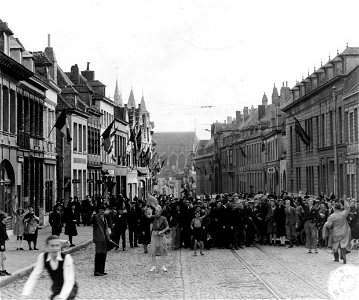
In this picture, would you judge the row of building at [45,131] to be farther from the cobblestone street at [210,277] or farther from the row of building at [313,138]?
the row of building at [313,138]

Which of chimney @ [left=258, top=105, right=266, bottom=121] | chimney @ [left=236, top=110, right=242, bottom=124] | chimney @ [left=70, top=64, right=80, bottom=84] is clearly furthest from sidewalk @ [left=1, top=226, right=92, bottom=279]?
chimney @ [left=236, top=110, right=242, bottom=124]

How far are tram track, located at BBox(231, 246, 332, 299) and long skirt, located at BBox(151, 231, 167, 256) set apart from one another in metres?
2.25

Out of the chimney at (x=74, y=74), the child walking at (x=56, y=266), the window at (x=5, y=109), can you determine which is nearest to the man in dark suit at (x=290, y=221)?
the window at (x=5, y=109)

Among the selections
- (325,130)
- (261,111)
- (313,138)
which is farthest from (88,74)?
(261,111)

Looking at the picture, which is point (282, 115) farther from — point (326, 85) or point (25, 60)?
point (25, 60)

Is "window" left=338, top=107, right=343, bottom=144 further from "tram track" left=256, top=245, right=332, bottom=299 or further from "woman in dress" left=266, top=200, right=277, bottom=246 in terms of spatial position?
"tram track" left=256, top=245, right=332, bottom=299

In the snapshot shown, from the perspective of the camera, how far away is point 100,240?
57.6ft

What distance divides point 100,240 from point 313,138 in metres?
39.1

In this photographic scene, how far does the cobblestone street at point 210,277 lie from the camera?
13820 mm

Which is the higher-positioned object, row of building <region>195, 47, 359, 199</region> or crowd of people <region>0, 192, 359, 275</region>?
row of building <region>195, 47, 359, 199</region>

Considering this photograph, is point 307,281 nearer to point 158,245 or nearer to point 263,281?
point 263,281

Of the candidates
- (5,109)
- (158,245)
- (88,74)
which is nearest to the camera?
(158,245)

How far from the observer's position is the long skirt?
18.5 metres

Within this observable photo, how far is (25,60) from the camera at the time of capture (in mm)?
37625
